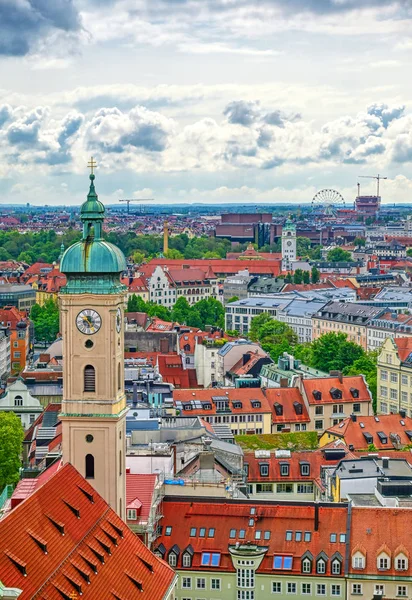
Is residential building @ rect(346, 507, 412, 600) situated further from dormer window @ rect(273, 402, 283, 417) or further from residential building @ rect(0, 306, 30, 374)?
residential building @ rect(0, 306, 30, 374)

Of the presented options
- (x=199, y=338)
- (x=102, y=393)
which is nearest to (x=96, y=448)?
(x=102, y=393)

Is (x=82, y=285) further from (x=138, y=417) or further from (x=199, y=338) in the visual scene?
(x=199, y=338)

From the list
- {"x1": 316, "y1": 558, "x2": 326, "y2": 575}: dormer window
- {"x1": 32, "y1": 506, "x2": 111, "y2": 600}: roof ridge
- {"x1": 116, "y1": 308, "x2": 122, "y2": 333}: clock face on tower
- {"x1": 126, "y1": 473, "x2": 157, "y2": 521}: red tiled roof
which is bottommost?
{"x1": 316, "y1": 558, "x2": 326, "y2": 575}: dormer window

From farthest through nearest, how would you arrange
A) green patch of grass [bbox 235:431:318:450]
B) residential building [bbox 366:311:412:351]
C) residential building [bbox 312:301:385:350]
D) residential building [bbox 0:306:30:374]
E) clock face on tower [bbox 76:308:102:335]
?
residential building [bbox 312:301:385:350] → residential building [bbox 366:311:412:351] → residential building [bbox 0:306:30:374] → green patch of grass [bbox 235:431:318:450] → clock face on tower [bbox 76:308:102:335]

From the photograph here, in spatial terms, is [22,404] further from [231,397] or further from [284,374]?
[284,374]

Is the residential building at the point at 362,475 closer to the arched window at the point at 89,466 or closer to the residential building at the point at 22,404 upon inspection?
the arched window at the point at 89,466

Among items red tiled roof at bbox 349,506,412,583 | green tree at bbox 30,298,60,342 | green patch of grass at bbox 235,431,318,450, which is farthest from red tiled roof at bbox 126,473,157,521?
green tree at bbox 30,298,60,342
